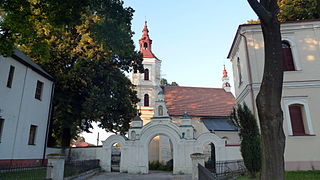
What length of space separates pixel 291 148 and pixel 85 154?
15641mm

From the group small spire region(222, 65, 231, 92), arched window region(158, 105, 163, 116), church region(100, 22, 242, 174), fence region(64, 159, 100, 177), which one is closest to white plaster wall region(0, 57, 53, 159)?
fence region(64, 159, 100, 177)

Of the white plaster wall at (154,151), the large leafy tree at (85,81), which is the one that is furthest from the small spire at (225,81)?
the large leafy tree at (85,81)

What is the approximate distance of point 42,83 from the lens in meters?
18.3

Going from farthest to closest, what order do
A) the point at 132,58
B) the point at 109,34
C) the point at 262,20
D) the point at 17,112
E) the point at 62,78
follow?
1. the point at 132,58
2. the point at 62,78
3. the point at 17,112
4. the point at 109,34
5. the point at 262,20

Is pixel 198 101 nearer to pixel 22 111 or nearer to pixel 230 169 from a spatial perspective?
pixel 230 169

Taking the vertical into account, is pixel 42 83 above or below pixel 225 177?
above

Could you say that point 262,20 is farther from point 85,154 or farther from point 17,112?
point 85,154

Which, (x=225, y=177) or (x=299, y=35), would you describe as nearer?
(x=225, y=177)

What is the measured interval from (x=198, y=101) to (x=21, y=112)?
20846 millimetres

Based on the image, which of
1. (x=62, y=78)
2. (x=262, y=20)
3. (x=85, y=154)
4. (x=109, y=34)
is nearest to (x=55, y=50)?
(x=62, y=78)

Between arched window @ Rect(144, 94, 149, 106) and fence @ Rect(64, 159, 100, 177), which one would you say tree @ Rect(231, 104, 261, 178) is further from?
arched window @ Rect(144, 94, 149, 106)

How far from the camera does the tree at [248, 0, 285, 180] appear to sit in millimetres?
6367

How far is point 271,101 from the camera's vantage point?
21.9 ft

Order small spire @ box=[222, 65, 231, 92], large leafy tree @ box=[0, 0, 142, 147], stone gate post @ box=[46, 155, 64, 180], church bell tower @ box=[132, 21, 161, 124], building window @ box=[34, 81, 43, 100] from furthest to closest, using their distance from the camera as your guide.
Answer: small spire @ box=[222, 65, 231, 92], church bell tower @ box=[132, 21, 161, 124], large leafy tree @ box=[0, 0, 142, 147], building window @ box=[34, 81, 43, 100], stone gate post @ box=[46, 155, 64, 180]
